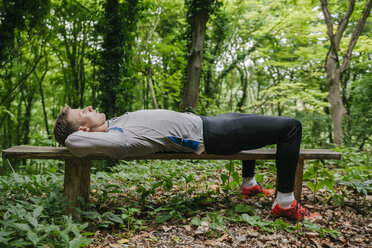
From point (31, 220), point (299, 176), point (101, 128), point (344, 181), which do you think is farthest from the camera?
point (344, 181)

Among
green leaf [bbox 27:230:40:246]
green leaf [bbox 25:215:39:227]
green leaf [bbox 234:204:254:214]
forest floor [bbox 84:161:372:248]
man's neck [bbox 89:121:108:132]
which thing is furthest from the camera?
green leaf [bbox 234:204:254:214]

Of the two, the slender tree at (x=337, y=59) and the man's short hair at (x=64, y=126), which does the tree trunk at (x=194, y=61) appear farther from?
the man's short hair at (x=64, y=126)

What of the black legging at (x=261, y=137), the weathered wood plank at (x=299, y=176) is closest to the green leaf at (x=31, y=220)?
the black legging at (x=261, y=137)

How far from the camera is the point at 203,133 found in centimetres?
247

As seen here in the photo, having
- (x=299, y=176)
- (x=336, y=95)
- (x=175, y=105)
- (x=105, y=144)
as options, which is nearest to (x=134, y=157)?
(x=105, y=144)

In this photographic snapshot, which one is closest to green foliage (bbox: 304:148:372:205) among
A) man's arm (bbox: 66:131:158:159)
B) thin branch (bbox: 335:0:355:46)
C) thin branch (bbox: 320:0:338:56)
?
man's arm (bbox: 66:131:158:159)

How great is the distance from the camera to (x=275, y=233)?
225 centimetres

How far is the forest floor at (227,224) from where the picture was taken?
212 cm

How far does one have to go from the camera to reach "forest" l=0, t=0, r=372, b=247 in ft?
7.25

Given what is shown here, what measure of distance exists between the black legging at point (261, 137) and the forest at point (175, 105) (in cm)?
49

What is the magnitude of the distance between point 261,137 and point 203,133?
59cm

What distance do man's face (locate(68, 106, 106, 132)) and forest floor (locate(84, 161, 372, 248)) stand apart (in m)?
0.86

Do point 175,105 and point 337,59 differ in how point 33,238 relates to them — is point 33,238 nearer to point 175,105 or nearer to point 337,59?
point 337,59

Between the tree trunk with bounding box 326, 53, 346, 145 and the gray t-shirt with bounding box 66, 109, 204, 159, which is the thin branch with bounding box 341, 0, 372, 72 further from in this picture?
the gray t-shirt with bounding box 66, 109, 204, 159
